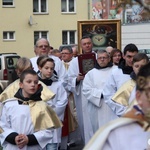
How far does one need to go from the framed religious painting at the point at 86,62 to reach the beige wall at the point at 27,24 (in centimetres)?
3464

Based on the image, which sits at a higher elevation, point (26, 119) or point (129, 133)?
point (129, 133)

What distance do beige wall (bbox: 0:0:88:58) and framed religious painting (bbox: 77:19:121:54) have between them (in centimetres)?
3079

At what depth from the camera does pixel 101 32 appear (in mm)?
14297

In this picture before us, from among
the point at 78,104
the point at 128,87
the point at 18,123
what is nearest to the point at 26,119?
the point at 18,123

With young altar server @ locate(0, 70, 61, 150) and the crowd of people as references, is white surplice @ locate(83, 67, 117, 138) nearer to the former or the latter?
the crowd of people

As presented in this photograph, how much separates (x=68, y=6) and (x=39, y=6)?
242cm

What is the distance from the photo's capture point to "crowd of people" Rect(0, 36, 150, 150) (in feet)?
10.7

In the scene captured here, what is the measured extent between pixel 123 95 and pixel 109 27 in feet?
23.1

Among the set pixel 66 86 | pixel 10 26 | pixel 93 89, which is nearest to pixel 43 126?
pixel 93 89

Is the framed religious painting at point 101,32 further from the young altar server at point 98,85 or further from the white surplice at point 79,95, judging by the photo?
the young altar server at point 98,85

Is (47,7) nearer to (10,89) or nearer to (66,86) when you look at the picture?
(66,86)

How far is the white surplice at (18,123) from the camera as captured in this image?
21.4 ft

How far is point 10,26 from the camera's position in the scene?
45.1 metres

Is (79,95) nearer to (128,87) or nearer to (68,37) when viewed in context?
(128,87)
